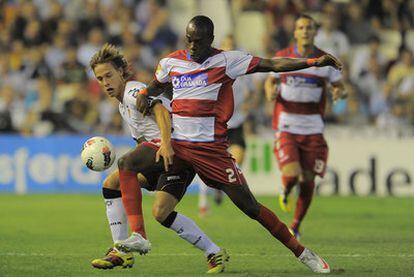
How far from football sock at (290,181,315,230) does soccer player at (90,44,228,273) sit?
3.21m

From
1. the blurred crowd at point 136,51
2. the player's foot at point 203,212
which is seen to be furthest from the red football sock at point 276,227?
the blurred crowd at point 136,51

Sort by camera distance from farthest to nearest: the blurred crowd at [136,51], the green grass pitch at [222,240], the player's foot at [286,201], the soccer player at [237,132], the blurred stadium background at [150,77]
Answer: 1. the blurred crowd at [136,51]
2. the blurred stadium background at [150,77]
3. the soccer player at [237,132]
4. the player's foot at [286,201]
5. the green grass pitch at [222,240]

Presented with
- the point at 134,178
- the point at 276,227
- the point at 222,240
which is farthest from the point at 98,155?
the point at 222,240

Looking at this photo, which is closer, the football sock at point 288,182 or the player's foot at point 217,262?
the player's foot at point 217,262

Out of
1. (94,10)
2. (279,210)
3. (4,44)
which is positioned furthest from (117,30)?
(279,210)

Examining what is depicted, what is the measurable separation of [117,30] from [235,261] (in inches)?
558

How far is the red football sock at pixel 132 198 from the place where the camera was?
386 inches

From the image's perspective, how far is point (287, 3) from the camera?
990 inches

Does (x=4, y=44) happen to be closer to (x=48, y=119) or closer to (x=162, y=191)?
Result: (x=48, y=119)

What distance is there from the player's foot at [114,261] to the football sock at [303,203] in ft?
12.3

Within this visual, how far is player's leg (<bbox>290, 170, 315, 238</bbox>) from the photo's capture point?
43.7 ft

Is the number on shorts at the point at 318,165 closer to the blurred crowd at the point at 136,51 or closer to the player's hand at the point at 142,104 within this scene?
the player's hand at the point at 142,104

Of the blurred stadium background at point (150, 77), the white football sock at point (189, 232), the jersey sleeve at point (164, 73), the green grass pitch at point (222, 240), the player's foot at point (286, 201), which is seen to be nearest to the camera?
the jersey sleeve at point (164, 73)

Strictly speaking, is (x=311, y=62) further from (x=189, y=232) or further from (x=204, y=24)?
(x=189, y=232)
